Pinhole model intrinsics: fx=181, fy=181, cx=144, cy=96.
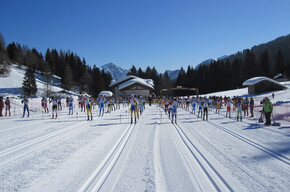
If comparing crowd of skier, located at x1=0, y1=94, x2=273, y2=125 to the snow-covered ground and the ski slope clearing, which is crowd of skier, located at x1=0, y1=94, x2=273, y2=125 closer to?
the snow-covered ground

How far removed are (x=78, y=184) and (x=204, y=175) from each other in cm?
314

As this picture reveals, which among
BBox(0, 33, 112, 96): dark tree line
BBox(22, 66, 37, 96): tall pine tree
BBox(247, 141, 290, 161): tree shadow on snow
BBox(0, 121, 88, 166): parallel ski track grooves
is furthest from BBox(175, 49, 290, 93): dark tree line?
BBox(0, 121, 88, 166): parallel ski track grooves

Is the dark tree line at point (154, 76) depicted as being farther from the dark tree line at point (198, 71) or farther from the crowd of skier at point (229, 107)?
the crowd of skier at point (229, 107)

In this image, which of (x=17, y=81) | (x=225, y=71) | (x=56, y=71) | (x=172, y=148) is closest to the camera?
(x=172, y=148)

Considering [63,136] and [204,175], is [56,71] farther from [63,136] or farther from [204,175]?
[204,175]

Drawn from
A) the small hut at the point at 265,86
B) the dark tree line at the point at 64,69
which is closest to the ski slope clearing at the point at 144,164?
the small hut at the point at 265,86

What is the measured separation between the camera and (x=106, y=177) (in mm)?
4578

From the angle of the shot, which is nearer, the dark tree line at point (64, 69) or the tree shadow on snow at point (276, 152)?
the tree shadow on snow at point (276, 152)

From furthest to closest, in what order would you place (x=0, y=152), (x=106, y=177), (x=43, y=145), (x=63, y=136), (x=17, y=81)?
(x=17, y=81)
(x=63, y=136)
(x=43, y=145)
(x=0, y=152)
(x=106, y=177)

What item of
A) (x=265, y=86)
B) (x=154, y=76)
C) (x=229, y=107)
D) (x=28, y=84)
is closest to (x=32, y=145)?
(x=229, y=107)

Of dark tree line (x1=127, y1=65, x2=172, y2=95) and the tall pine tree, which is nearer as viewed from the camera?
the tall pine tree

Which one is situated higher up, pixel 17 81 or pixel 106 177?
pixel 17 81

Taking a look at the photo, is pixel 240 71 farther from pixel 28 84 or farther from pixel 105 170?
pixel 105 170

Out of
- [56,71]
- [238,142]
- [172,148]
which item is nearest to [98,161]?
[172,148]
